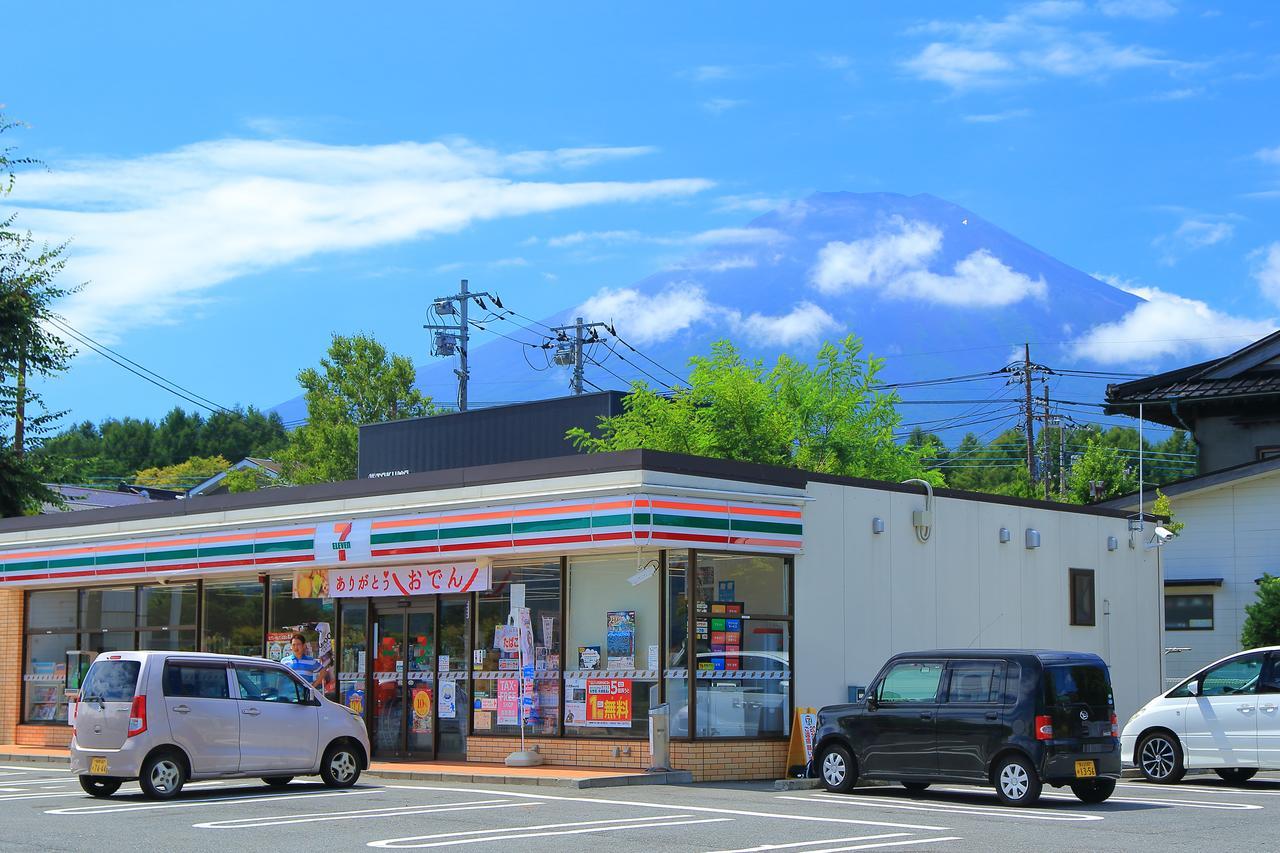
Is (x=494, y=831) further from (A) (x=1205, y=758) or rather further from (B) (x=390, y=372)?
(B) (x=390, y=372)

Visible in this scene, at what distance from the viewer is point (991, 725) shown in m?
16.0

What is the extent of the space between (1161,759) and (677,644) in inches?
251

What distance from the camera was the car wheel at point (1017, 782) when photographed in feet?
51.4

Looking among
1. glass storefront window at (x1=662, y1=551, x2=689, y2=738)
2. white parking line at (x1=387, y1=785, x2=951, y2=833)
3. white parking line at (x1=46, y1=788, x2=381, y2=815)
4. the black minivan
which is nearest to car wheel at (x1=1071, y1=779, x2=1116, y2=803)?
the black minivan

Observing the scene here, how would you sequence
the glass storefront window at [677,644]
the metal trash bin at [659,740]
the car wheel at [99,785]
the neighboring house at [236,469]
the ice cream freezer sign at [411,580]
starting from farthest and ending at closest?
1. the neighboring house at [236,469]
2. the ice cream freezer sign at [411,580]
3. the glass storefront window at [677,644]
4. the metal trash bin at [659,740]
5. the car wheel at [99,785]

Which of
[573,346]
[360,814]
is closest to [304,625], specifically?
[360,814]

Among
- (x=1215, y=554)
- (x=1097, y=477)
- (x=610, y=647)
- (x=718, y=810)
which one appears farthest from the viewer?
(x=1097, y=477)

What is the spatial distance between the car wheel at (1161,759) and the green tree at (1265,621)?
A: 32.7 feet

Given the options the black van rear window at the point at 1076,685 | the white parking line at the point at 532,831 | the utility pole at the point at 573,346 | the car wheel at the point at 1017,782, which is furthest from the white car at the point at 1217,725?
the utility pole at the point at 573,346

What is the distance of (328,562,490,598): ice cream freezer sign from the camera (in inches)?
822

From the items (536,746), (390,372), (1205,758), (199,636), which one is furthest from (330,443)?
(1205,758)

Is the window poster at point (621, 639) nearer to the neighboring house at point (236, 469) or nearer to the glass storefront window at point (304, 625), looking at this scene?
the glass storefront window at point (304, 625)

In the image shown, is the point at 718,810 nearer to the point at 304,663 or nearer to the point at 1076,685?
the point at 1076,685

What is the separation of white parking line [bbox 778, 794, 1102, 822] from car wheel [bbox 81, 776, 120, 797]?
296 inches
